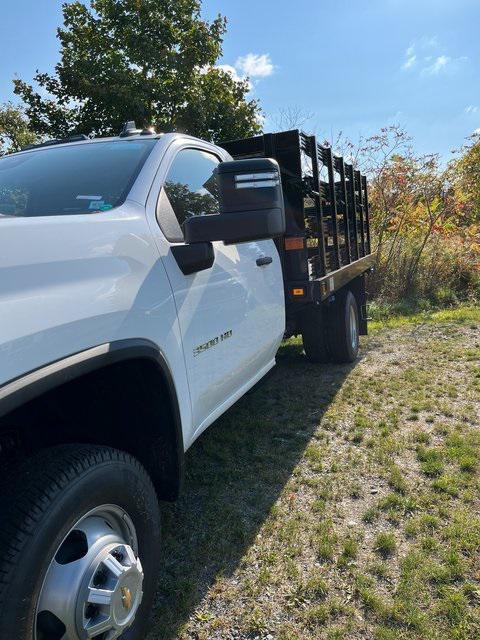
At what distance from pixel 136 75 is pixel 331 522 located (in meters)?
10.1

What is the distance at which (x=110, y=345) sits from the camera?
68.9 inches

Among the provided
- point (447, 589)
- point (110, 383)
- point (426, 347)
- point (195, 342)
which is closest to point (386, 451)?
point (447, 589)

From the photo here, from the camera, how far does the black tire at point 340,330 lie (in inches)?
231

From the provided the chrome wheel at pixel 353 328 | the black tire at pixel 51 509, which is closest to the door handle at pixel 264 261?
the black tire at pixel 51 509

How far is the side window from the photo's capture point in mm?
2625

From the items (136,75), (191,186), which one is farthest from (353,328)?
(136,75)

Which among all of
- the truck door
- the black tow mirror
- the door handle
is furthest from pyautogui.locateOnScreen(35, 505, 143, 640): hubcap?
the door handle

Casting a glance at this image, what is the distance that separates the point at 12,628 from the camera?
4.43 feet

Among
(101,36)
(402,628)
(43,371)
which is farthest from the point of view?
(101,36)

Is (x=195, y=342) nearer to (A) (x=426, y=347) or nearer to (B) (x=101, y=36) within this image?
(A) (x=426, y=347)

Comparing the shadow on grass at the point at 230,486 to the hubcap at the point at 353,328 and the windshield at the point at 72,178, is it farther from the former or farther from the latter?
the windshield at the point at 72,178

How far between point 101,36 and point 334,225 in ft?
27.4

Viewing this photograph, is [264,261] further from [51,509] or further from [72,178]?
[51,509]

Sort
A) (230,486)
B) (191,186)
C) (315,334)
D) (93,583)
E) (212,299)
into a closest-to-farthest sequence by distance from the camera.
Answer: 1. (93,583)
2. (212,299)
3. (191,186)
4. (230,486)
5. (315,334)
